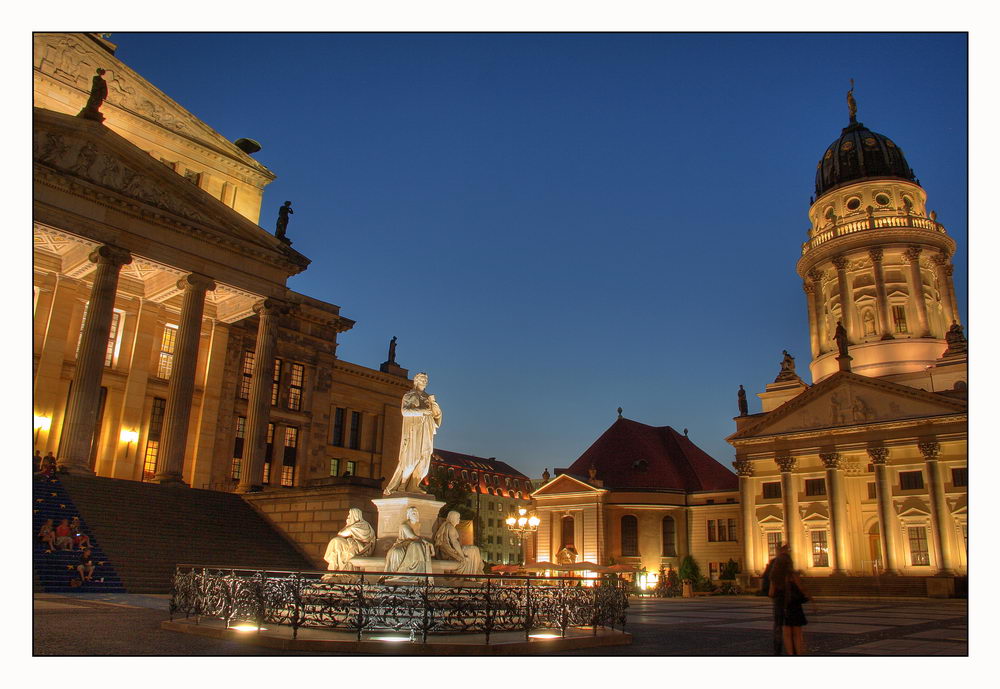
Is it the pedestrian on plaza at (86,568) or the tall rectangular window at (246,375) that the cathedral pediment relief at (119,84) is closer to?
the tall rectangular window at (246,375)

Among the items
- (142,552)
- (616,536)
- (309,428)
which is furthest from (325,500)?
(616,536)

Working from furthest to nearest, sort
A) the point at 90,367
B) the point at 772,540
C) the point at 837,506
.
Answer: the point at 772,540, the point at 837,506, the point at 90,367

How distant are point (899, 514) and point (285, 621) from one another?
5216cm

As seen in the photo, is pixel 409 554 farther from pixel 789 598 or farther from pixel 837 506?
pixel 837 506

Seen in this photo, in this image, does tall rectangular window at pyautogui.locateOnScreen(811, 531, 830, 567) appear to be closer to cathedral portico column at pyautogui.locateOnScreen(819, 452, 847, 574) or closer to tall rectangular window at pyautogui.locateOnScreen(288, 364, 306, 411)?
cathedral portico column at pyautogui.locateOnScreen(819, 452, 847, 574)

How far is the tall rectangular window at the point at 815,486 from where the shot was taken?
185 feet

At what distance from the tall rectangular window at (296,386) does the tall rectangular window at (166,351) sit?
693cm

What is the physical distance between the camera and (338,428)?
160 ft

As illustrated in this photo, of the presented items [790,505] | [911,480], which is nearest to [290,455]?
[790,505]

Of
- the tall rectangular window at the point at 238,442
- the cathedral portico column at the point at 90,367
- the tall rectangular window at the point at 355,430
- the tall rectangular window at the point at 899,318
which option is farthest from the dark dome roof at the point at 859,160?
the cathedral portico column at the point at 90,367

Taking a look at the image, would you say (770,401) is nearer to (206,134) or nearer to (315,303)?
(315,303)

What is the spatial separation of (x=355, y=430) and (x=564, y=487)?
2444cm

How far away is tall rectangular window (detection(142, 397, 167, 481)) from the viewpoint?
121 ft

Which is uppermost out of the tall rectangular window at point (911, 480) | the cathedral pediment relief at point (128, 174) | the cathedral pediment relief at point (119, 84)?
the cathedral pediment relief at point (119, 84)
